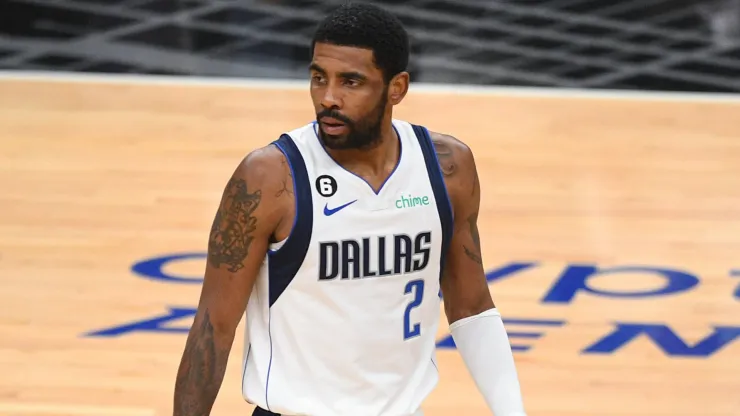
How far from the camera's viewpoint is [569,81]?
28.0 feet

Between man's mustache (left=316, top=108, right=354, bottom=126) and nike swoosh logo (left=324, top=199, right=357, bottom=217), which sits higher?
man's mustache (left=316, top=108, right=354, bottom=126)

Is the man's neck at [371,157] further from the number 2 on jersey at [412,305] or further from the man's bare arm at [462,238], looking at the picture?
the number 2 on jersey at [412,305]

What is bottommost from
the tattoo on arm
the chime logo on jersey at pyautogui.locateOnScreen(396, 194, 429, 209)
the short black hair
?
the chime logo on jersey at pyautogui.locateOnScreen(396, 194, 429, 209)

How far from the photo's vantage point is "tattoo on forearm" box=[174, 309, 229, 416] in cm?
212

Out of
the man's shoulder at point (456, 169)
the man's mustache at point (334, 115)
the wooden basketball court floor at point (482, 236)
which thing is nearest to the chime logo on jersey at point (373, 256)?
the man's shoulder at point (456, 169)

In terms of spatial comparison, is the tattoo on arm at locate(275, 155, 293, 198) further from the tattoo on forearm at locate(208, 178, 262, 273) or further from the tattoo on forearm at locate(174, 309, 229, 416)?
the tattoo on forearm at locate(174, 309, 229, 416)

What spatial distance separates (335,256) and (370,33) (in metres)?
0.39

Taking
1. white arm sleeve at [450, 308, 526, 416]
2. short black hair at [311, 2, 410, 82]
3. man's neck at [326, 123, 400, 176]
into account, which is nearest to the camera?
short black hair at [311, 2, 410, 82]

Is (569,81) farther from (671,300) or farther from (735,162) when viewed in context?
(671,300)

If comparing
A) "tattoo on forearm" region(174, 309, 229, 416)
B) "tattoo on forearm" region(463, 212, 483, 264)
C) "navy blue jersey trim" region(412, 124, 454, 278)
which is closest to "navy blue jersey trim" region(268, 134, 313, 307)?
"tattoo on forearm" region(174, 309, 229, 416)

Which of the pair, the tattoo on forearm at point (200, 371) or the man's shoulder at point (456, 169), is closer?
the tattoo on forearm at point (200, 371)

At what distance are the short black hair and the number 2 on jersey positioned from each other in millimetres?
383

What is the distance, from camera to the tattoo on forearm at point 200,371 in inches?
83.5

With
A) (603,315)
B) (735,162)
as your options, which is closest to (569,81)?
(735,162)
